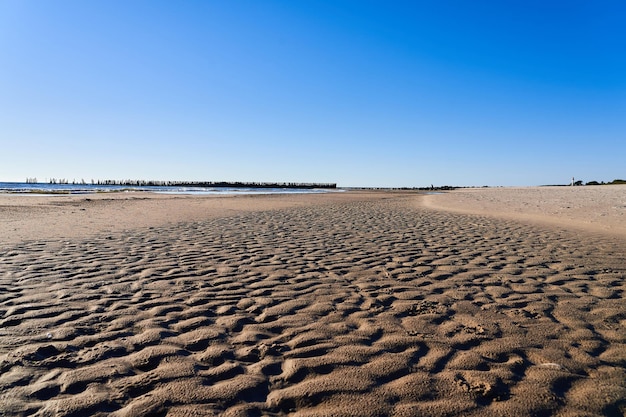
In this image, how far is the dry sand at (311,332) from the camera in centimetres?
293

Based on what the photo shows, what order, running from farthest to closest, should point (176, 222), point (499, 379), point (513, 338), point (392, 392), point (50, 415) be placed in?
point (176, 222), point (513, 338), point (499, 379), point (392, 392), point (50, 415)

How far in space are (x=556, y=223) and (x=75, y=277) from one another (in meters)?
16.8

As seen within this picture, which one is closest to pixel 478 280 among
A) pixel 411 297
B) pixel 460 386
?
pixel 411 297

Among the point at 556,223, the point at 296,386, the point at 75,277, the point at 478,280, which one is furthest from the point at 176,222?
the point at 556,223

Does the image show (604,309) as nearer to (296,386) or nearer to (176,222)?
(296,386)

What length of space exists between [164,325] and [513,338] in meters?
4.10

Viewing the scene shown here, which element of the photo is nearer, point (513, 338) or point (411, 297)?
point (513, 338)

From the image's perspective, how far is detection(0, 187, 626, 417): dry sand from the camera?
9.62 feet

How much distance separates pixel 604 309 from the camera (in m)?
4.99

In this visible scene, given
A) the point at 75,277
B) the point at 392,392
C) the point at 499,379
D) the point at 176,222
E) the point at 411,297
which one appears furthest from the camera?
the point at 176,222

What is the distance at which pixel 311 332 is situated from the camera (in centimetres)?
422

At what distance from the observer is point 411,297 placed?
5477 millimetres

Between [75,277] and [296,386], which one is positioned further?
[75,277]

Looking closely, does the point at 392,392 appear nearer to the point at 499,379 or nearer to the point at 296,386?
the point at 296,386
